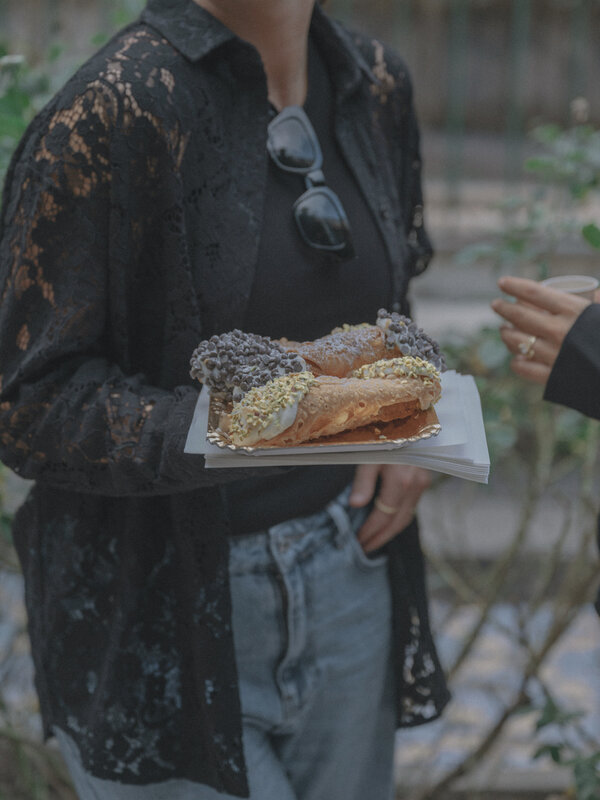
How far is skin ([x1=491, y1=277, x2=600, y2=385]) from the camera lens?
5.14ft

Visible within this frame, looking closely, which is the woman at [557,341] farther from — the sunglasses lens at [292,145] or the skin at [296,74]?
the sunglasses lens at [292,145]

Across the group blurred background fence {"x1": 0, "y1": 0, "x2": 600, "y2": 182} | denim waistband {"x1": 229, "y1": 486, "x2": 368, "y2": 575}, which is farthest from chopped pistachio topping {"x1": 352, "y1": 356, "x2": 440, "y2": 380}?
blurred background fence {"x1": 0, "y1": 0, "x2": 600, "y2": 182}

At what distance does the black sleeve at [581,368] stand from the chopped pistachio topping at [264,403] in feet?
2.11

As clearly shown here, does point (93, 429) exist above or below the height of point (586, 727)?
above

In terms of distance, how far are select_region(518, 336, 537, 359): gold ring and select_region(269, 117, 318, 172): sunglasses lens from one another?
51 centimetres

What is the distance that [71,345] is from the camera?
1232 mm

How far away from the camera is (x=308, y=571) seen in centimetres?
143

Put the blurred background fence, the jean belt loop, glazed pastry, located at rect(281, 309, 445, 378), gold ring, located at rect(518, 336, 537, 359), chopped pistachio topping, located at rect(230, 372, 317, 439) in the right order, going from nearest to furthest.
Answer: chopped pistachio topping, located at rect(230, 372, 317, 439) < glazed pastry, located at rect(281, 309, 445, 378) < the jean belt loop < gold ring, located at rect(518, 336, 537, 359) < the blurred background fence

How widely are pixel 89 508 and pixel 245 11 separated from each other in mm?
763

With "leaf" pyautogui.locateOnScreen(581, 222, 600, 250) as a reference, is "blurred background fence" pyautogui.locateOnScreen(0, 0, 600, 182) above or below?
below

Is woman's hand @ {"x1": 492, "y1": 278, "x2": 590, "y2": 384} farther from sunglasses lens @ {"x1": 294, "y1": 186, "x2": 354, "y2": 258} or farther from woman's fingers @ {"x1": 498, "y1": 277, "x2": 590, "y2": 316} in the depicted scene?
sunglasses lens @ {"x1": 294, "y1": 186, "x2": 354, "y2": 258}

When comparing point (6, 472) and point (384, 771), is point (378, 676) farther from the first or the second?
point (6, 472)

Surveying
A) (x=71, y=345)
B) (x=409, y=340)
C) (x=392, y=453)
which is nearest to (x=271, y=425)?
(x=392, y=453)

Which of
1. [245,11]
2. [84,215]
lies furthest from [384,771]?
[245,11]
